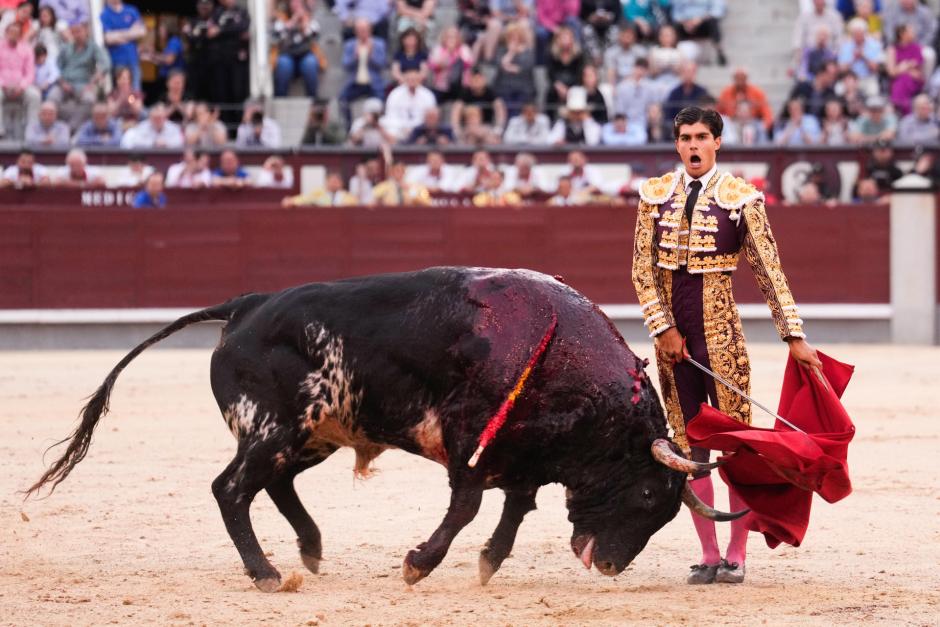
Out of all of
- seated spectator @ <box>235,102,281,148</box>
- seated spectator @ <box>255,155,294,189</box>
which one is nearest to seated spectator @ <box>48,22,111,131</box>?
seated spectator @ <box>235,102,281,148</box>

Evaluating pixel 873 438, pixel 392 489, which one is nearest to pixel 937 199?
pixel 873 438

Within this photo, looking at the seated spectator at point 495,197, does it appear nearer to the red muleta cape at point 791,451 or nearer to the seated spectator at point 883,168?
the seated spectator at point 883,168

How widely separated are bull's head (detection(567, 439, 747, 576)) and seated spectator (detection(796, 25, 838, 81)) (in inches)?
369

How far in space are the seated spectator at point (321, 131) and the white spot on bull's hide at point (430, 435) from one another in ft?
27.1

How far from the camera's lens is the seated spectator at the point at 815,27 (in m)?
13.5

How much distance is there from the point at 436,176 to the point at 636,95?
1.79 meters

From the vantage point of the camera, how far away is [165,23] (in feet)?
51.1

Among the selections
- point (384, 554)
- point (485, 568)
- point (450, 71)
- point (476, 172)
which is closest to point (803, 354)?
point (485, 568)

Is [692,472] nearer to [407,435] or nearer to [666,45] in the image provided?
[407,435]

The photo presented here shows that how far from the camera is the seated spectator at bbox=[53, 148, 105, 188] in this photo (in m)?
12.1

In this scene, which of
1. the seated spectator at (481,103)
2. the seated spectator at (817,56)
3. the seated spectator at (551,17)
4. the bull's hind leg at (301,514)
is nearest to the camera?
the bull's hind leg at (301,514)

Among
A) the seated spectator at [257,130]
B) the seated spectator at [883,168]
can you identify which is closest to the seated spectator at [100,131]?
the seated spectator at [257,130]

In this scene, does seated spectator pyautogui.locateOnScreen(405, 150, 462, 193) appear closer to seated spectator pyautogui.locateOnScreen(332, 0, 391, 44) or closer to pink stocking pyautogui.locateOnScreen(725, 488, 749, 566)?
seated spectator pyautogui.locateOnScreen(332, 0, 391, 44)

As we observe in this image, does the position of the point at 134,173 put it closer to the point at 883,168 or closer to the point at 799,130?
the point at 799,130
